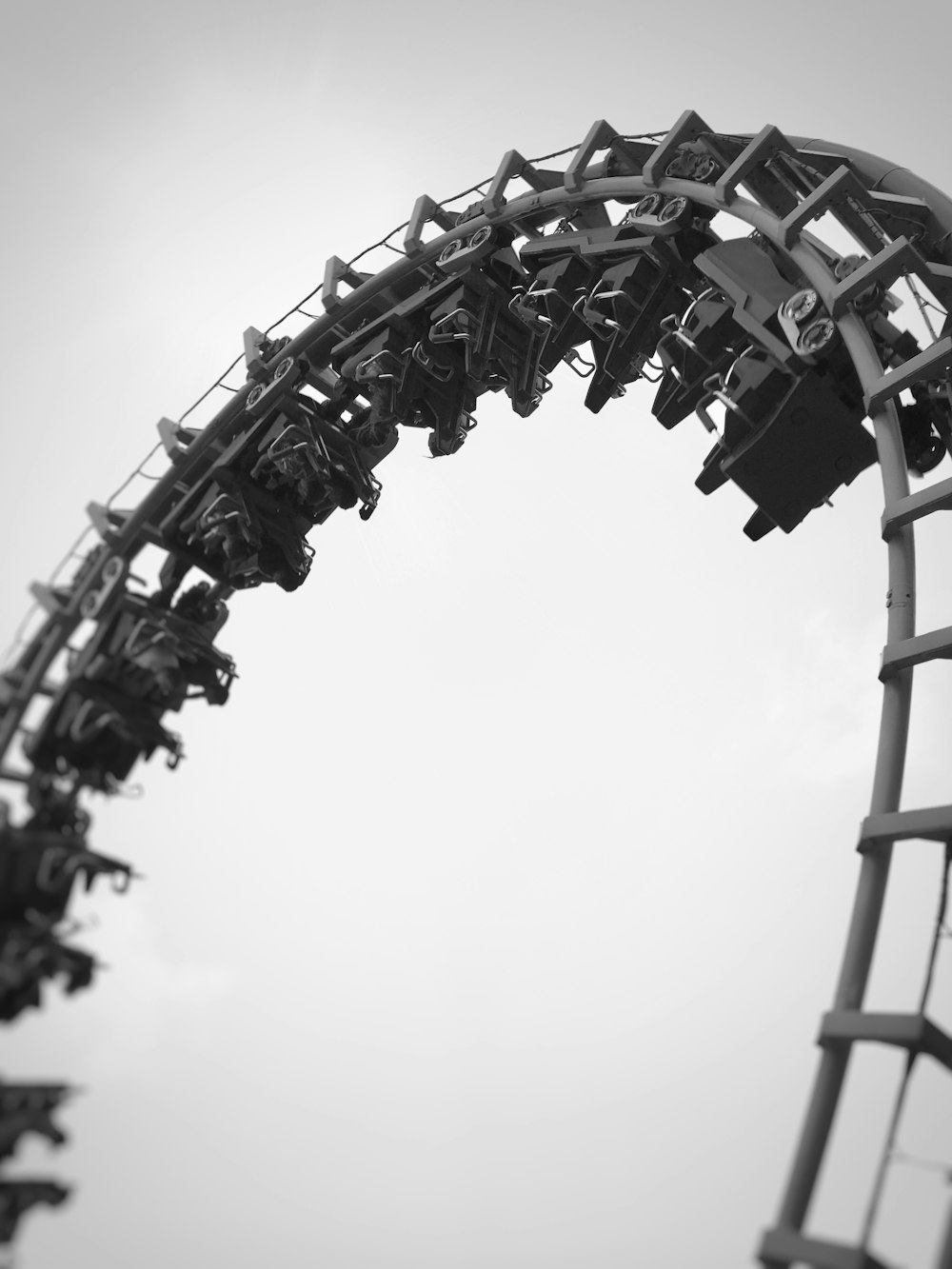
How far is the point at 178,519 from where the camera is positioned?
11.9 m

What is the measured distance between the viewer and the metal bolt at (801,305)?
866cm

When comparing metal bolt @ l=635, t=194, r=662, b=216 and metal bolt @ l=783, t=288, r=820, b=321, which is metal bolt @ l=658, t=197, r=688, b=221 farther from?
metal bolt @ l=783, t=288, r=820, b=321

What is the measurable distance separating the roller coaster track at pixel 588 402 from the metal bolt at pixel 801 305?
0.7 inches

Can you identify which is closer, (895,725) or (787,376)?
(895,725)

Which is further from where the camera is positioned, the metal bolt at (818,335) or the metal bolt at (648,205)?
the metal bolt at (648,205)

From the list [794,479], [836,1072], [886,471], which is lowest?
[836,1072]

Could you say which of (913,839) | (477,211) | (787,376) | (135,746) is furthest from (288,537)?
(913,839)

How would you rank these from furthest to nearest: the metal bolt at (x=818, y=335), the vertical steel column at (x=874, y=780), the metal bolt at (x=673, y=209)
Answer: the metal bolt at (x=673, y=209) → the metal bolt at (x=818, y=335) → the vertical steel column at (x=874, y=780)

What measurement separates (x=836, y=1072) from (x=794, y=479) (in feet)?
14.5

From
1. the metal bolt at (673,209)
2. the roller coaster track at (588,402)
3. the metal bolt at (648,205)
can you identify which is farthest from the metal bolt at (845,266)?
the metal bolt at (648,205)

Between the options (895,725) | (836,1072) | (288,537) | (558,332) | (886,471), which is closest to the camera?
(836,1072)

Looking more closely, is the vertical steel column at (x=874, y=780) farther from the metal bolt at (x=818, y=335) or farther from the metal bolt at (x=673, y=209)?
the metal bolt at (x=673, y=209)

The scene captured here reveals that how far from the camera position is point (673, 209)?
10031mm

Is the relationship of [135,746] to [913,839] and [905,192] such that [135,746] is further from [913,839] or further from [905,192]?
[905,192]
